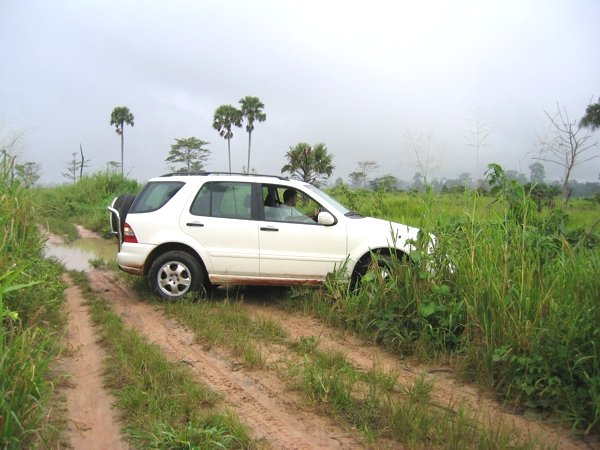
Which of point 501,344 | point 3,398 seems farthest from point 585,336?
point 3,398

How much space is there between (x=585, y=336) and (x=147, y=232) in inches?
202

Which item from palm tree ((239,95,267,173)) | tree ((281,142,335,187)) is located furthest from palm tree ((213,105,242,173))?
tree ((281,142,335,187))

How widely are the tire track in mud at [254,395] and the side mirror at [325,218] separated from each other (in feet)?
7.13

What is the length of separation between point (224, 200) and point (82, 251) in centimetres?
736

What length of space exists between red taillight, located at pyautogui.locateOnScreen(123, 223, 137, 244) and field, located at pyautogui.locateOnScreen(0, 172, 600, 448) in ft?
2.90

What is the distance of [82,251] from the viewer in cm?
1223

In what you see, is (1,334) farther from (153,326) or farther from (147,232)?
(147,232)

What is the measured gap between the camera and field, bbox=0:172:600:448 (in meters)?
3.14

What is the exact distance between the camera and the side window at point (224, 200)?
6461 millimetres

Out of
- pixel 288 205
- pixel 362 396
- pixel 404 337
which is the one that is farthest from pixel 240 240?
pixel 362 396

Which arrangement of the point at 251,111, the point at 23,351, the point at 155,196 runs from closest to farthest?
the point at 23,351
the point at 155,196
the point at 251,111

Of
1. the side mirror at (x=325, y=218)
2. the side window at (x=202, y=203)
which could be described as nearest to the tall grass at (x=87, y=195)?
the side window at (x=202, y=203)

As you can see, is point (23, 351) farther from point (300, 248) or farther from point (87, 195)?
point (87, 195)

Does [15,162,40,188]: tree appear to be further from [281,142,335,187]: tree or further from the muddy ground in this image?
[281,142,335,187]: tree
